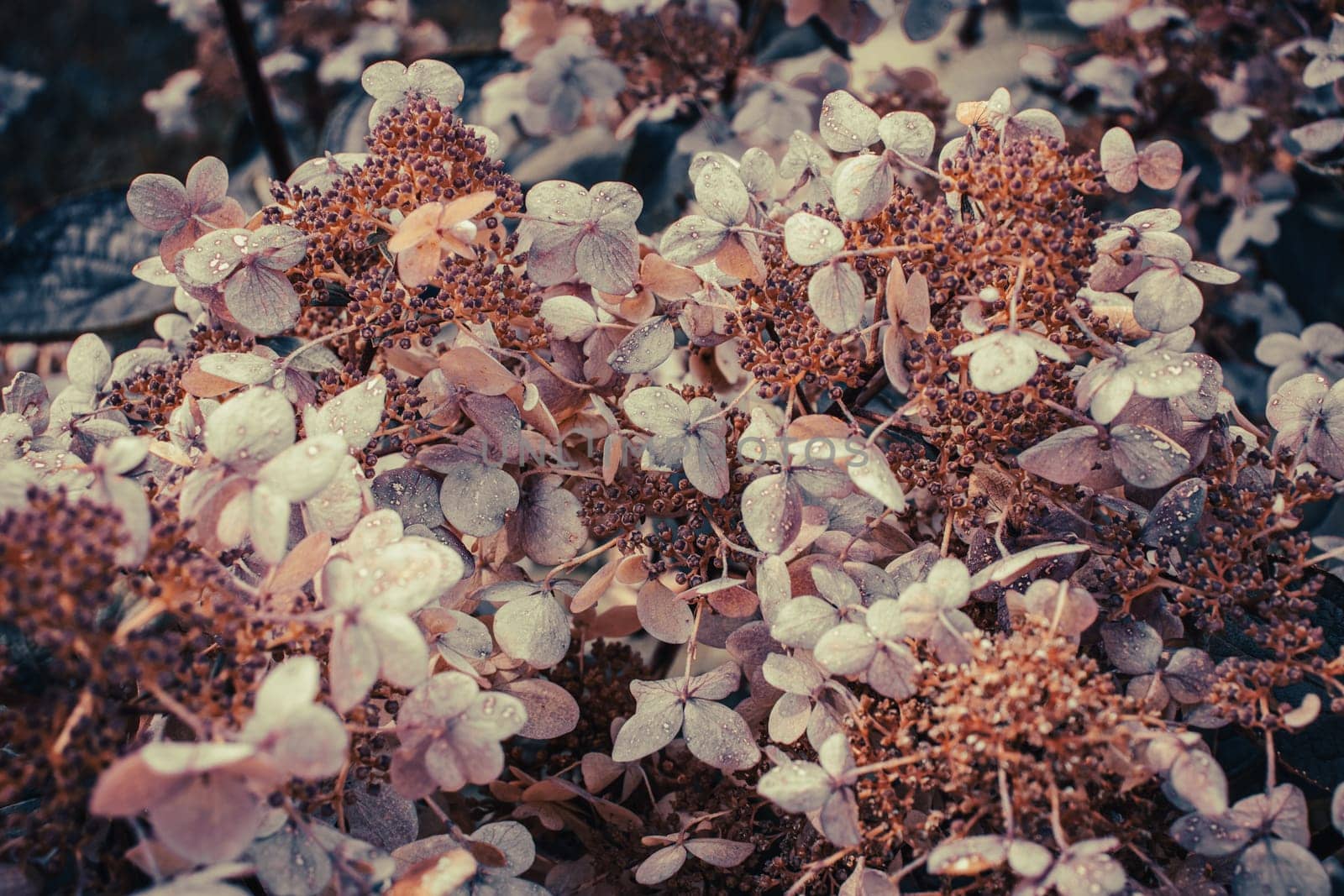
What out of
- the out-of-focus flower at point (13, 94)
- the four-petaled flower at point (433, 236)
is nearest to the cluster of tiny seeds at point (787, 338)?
the four-petaled flower at point (433, 236)

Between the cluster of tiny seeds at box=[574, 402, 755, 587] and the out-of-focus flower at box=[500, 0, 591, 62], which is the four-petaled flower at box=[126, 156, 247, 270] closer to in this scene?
the cluster of tiny seeds at box=[574, 402, 755, 587]

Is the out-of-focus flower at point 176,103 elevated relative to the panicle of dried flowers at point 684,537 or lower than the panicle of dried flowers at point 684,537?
elevated

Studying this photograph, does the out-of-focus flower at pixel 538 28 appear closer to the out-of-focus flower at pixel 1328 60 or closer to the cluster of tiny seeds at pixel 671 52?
the cluster of tiny seeds at pixel 671 52

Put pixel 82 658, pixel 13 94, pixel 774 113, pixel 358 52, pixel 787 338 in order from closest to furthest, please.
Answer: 1. pixel 82 658
2. pixel 787 338
3. pixel 774 113
4. pixel 358 52
5. pixel 13 94

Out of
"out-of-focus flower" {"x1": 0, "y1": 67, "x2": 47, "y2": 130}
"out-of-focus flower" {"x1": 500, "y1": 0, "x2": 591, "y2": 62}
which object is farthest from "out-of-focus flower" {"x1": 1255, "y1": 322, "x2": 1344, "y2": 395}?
"out-of-focus flower" {"x1": 0, "y1": 67, "x2": 47, "y2": 130}

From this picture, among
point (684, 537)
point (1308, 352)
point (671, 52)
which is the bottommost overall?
point (1308, 352)

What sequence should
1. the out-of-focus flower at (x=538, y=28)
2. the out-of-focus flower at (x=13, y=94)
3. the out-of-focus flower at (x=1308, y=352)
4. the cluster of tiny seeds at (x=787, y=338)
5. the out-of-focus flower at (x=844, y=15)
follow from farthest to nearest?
the out-of-focus flower at (x=13, y=94) < the out-of-focus flower at (x=538, y=28) < the out-of-focus flower at (x=844, y=15) < the out-of-focus flower at (x=1308, y=352) < the cluster of tiny seeds at (x=787, y=338)

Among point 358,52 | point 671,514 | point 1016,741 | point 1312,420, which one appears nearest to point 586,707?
point 671,514

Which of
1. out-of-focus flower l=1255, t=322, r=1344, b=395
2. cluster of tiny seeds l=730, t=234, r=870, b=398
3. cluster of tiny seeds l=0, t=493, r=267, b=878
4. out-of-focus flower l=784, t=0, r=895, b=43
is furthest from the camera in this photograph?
out-of-focus flower l=784, t=0, r=895, b=43

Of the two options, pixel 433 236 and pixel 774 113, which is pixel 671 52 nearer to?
pixel 774 113
